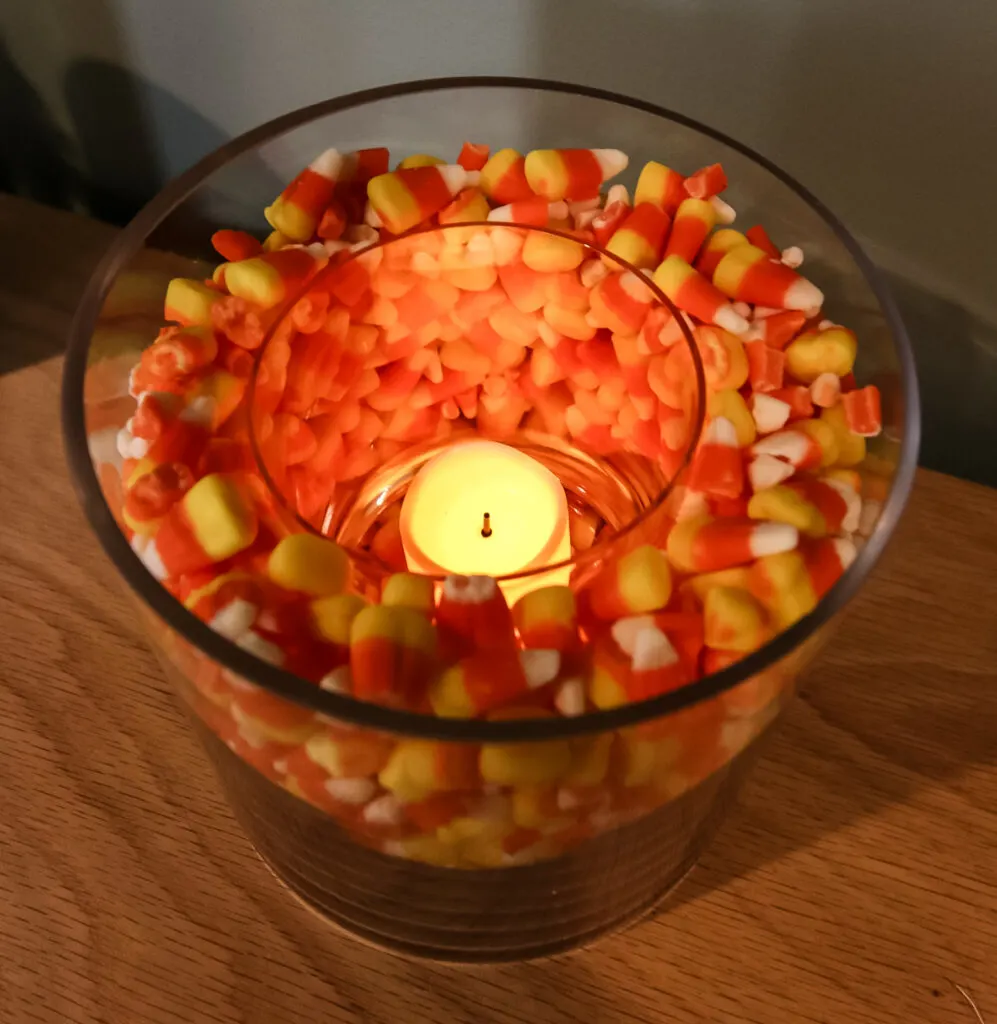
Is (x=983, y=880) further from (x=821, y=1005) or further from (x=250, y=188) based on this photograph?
(x=250, y=188)

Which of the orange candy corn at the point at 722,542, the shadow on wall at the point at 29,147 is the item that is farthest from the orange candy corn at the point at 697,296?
the shadow on wall at the point at 29,147

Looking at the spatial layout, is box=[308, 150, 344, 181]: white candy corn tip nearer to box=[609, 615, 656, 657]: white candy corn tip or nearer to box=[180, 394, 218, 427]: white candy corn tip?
box=[180, 394, 218, 427]: white candy corn tip

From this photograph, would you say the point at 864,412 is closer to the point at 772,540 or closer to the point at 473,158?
the point at 772,540

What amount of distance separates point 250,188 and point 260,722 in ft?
1.05

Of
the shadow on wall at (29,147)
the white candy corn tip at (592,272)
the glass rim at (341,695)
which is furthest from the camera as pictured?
the shadow on wall at (29,147)

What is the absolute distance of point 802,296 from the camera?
1.84ft

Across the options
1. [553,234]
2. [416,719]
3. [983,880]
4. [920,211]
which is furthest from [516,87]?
[983,880]

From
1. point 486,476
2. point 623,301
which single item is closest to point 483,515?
point 486,476

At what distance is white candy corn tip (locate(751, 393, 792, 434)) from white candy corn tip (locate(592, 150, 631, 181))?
157 mm

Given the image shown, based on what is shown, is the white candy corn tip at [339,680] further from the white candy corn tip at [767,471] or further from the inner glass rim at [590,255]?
the white candy corn tip at [767,471]

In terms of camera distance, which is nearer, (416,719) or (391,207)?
(416,719)

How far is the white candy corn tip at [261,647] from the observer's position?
446mm

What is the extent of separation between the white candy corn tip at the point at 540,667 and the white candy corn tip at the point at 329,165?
0.30 metres

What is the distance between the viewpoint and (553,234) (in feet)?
1.91
